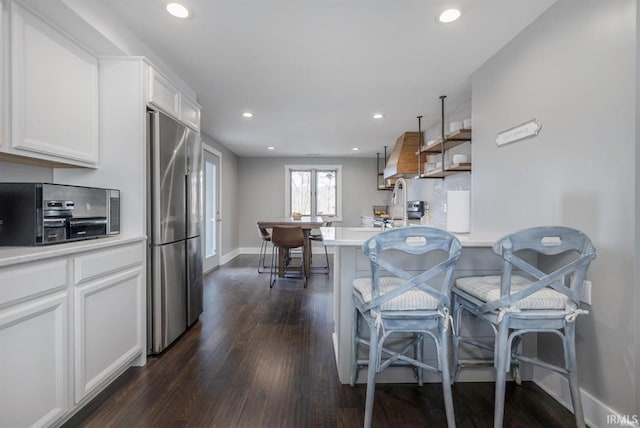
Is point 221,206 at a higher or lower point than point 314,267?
higher

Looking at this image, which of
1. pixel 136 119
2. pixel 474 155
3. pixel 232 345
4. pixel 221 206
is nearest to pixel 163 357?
pixel 232 345

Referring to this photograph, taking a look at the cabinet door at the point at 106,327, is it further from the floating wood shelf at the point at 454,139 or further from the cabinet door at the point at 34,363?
the floating wood shelf at the point at 454,139

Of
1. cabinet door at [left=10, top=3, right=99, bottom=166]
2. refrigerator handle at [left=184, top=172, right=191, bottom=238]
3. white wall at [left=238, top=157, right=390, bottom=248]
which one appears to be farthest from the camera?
white wall at [left=238, top=157, right=390, bottom=248]

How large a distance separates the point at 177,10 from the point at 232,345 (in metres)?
2.45

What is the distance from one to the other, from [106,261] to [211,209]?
3.91 meters

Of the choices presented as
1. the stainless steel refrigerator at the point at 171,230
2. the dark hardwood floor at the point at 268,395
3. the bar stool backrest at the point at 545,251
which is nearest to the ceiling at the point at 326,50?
the stainless steel refrigerator at the point at 171,230

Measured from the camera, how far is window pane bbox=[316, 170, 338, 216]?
24.3ft

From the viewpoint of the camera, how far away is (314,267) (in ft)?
18.3

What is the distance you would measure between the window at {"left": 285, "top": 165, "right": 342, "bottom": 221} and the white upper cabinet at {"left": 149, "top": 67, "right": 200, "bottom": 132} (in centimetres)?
439

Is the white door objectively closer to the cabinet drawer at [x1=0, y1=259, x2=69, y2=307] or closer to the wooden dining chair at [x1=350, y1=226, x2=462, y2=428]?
the cabinet drawer at [x1=0, y1=259, x2=69, y2=307]

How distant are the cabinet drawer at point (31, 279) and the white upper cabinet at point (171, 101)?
1319mm

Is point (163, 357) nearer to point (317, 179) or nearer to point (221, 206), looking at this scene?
point (221, 206)

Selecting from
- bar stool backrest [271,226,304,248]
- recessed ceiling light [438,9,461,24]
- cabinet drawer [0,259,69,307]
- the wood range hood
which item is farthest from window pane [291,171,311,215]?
cabinet drawer [0,259,69,307]

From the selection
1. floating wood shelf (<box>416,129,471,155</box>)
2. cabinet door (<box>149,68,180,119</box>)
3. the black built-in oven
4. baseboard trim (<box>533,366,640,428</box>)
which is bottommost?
baseboard trim (<box>533,366,640,428</box>)
